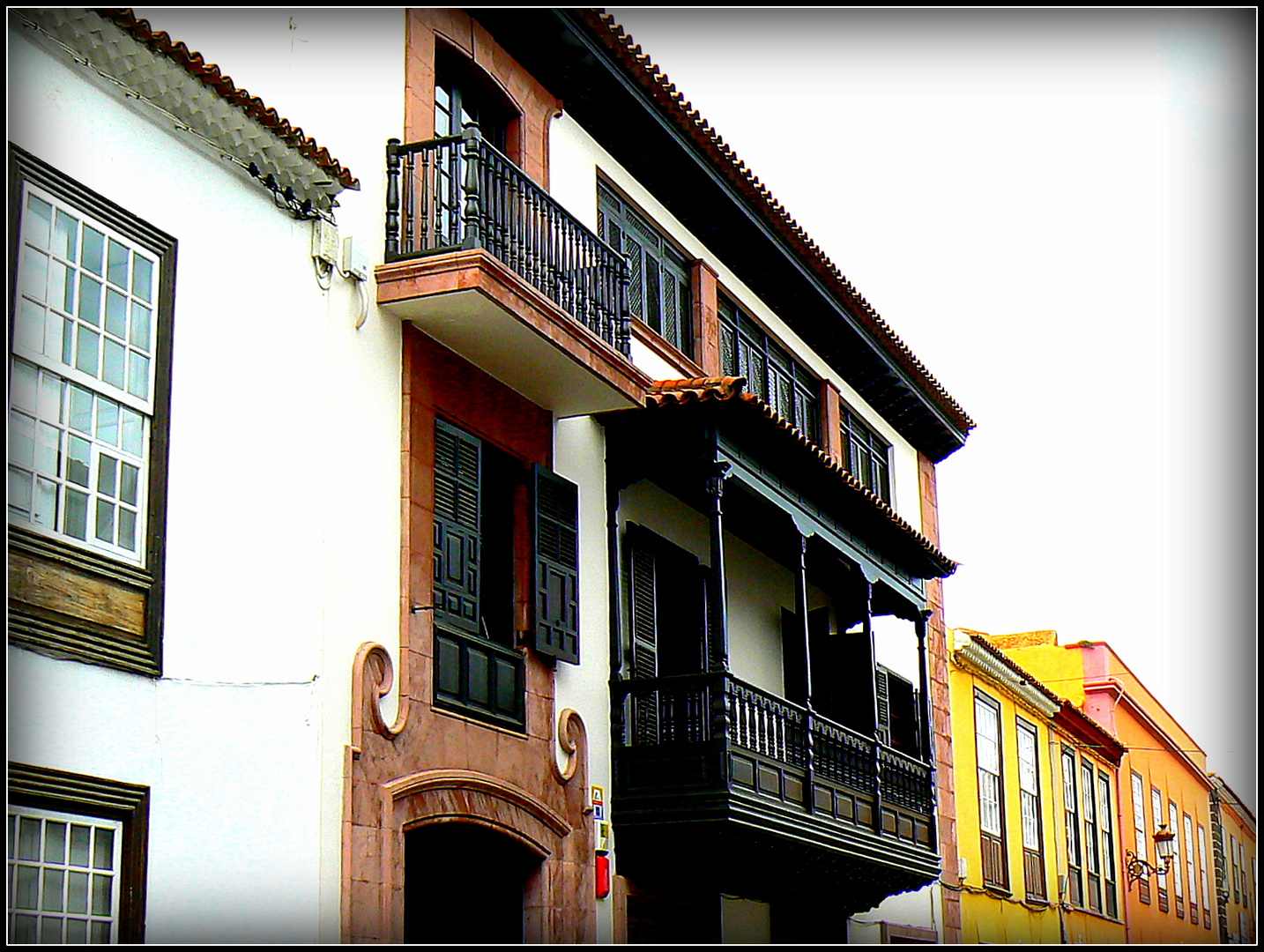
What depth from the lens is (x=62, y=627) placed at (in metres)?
8.70

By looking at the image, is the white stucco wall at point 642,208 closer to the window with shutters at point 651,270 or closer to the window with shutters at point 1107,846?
the window with shutters at point 651,270

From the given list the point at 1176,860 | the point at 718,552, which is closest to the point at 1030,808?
the point at 1176,860

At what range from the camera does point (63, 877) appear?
8.53 metres

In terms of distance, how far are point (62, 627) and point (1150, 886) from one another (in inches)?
1197

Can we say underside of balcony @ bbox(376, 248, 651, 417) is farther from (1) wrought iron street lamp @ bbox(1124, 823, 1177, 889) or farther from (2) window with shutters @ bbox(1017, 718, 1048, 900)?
(1) wrought iron street lamp @ bbox(1124, 823, 1177, 889)

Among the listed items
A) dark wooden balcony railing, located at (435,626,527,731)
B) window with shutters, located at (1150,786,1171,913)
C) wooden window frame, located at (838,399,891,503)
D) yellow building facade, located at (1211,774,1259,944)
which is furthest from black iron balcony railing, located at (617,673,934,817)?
yellow building facade, located at (1211,774,1259,944)

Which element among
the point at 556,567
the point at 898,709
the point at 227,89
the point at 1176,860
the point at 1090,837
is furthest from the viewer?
the point at 1176,860

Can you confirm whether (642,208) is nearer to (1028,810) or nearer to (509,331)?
(509,331)

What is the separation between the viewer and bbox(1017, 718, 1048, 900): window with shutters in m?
26.2

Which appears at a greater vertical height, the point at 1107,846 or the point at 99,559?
the point at 99,559

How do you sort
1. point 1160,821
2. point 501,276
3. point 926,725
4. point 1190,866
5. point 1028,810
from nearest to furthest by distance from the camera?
point 501,276 < point 926,725 < point 1028,810 < point 1160,821 < point 1190,866

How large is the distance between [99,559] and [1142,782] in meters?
31.1

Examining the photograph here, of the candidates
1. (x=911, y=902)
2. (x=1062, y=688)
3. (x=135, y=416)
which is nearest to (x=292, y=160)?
(x=135, y=416)

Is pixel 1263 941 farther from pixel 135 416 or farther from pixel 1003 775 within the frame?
pixel 1003 775
